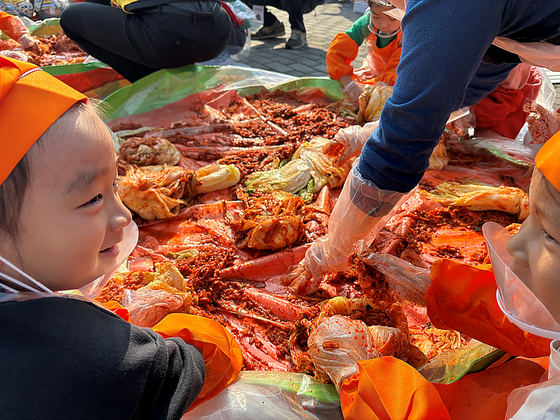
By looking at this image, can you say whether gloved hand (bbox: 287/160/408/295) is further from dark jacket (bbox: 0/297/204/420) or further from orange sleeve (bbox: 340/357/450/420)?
dark jacket (bbox: 0/297/204/420)

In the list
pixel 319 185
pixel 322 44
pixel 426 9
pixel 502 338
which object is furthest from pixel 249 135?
pixel 322 44

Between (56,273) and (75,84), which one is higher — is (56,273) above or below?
above

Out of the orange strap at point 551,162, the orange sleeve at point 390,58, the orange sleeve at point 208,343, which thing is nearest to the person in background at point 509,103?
the orange sleeve at point 390,58

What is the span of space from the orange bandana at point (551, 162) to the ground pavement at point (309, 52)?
501 cm

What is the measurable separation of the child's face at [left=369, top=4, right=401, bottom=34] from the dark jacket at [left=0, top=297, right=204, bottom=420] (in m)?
3.57

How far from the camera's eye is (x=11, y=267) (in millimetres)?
862

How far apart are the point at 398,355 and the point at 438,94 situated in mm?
1046

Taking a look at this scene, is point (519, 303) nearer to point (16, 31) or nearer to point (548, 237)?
point (548, 237)

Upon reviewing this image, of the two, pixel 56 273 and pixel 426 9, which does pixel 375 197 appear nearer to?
pixel 426 9

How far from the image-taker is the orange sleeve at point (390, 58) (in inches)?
159

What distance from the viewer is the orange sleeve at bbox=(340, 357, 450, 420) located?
117 centimetres

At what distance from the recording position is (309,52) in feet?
23.8

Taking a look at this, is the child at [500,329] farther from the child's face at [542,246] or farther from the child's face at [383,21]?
the child's face at [383,21]

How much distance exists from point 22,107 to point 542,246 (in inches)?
48.3
